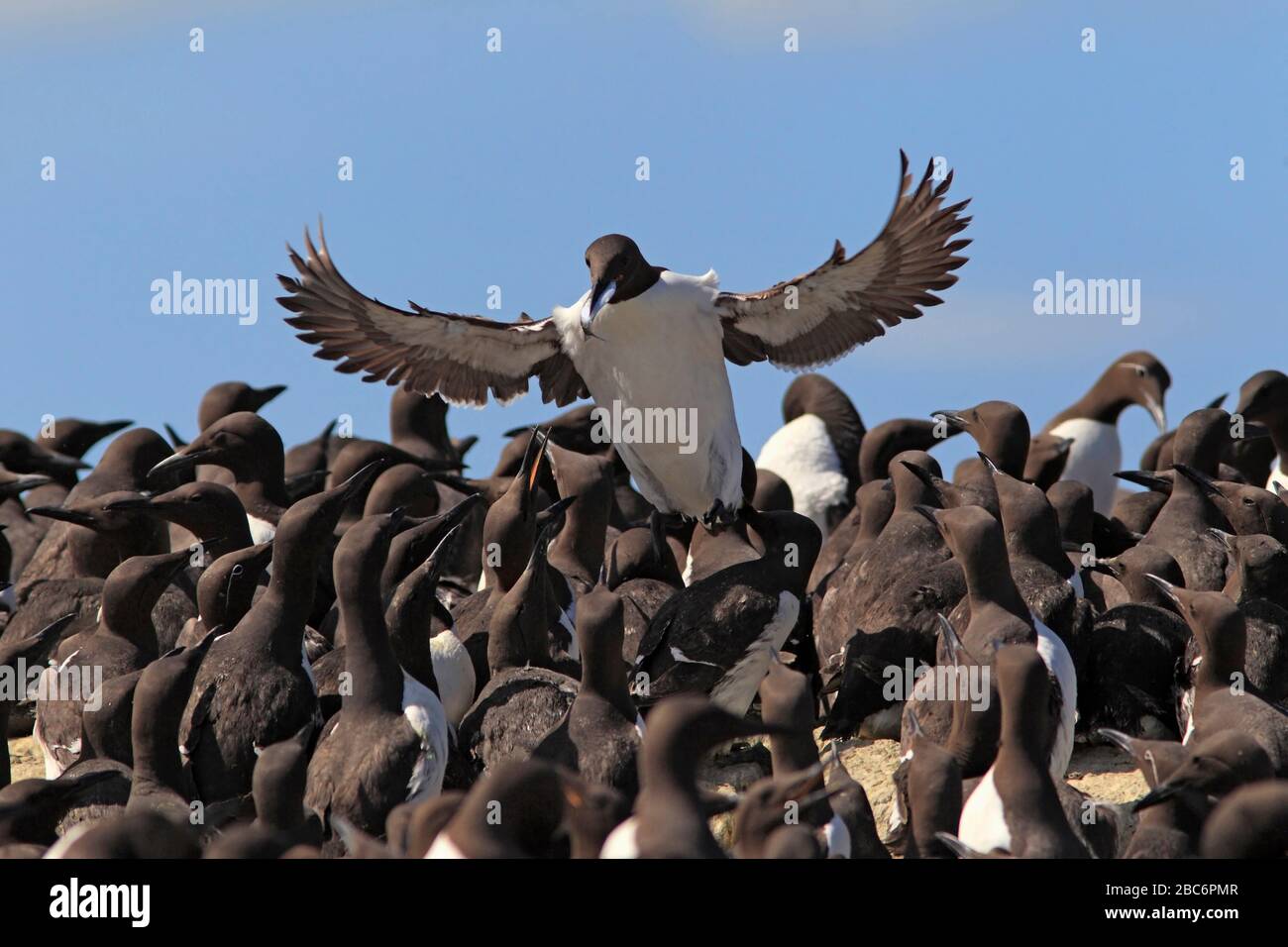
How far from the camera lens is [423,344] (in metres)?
13.9

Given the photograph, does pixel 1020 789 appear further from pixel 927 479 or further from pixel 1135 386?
pixel 1135 386

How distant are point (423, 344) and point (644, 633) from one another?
2.73m

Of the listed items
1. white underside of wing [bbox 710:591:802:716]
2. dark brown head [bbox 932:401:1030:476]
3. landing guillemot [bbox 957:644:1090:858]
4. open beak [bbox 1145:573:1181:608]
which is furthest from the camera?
dark brown head [bbox 932:401:1030:476]

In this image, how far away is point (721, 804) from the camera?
25.6 ft

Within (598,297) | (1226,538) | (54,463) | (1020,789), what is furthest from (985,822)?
(54,463)

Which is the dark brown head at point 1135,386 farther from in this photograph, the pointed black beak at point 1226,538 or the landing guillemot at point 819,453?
the pointed black beak at point 1226,538

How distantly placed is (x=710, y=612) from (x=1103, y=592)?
3.07 metres

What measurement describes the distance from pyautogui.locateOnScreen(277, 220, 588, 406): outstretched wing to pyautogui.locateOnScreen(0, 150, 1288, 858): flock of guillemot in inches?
1.0

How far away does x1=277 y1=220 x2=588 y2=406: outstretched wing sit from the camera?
13.5m

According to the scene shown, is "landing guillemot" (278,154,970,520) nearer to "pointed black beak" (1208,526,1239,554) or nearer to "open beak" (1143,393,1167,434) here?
"pointed black beak" (1208,526,1239,554)

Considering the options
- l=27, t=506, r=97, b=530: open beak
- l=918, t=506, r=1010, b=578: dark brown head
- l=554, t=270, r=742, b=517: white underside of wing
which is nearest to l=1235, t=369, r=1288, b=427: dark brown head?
l=554, t=270, r=742, b=517: white underside of wing

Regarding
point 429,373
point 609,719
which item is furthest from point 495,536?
point 609,719

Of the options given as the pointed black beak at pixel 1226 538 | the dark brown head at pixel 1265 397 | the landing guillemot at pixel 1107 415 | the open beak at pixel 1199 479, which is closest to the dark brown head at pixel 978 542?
the pointed black beak at pixel 1226 538
